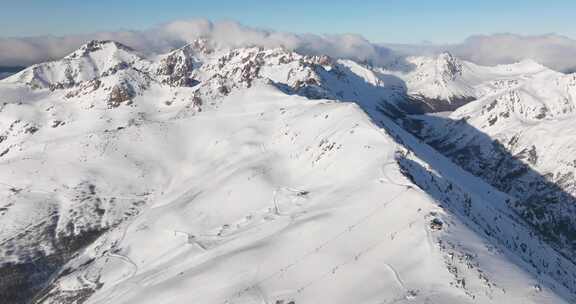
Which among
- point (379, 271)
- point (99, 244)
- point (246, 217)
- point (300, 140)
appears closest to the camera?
point (379, 271)

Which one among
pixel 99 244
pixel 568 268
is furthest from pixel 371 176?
pixel 99 244

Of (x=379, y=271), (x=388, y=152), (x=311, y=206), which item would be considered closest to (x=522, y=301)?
(x=379, y=271)

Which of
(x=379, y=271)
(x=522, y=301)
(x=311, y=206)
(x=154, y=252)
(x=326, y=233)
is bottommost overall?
(x=154, y=252)

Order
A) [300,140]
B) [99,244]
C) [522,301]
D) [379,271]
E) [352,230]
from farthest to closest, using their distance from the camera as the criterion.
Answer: [300,140] → [99,244] → [352,230] → [379,271] → [522,301]

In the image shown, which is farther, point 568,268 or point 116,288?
point 568,268

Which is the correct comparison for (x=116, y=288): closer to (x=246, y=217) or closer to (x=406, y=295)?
(x=246, y=217)

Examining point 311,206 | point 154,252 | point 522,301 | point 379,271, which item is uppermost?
point 522,301

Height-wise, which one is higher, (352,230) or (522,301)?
(522,301)

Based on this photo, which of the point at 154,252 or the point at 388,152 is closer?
the point at 154,252

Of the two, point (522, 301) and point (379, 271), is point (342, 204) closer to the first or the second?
point (379, 271)
